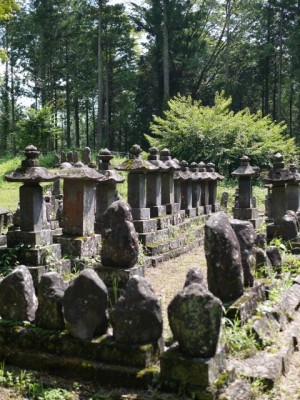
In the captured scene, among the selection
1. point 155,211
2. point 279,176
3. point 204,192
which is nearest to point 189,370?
point 279,176

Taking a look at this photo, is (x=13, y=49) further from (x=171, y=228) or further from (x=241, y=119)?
(x=171, y=228)

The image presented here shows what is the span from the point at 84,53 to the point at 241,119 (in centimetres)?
1814

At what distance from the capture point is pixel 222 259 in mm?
4961

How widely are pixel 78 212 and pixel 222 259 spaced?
160 inches

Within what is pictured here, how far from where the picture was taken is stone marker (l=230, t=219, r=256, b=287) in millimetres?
5492

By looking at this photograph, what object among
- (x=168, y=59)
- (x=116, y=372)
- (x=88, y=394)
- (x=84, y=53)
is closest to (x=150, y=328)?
(x=116, y=372)

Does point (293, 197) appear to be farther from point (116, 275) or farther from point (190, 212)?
point (116, 275)

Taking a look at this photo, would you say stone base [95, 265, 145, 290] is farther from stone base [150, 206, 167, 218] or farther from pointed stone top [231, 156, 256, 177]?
pointed stone top [231, 156, 256, 177]

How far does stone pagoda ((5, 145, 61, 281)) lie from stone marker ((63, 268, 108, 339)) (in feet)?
10.7

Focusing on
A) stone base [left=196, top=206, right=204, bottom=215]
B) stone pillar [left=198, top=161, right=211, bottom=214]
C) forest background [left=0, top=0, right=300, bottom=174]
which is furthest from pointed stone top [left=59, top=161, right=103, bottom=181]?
forest background [left=0, top=0, right=300, bottom=174]

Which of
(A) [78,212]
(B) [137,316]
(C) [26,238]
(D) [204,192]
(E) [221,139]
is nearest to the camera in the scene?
(B) [137,316]

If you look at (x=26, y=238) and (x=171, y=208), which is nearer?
(x=26, y=238)

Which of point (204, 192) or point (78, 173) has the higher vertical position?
point (78, 173)

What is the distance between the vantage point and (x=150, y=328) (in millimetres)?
4059
